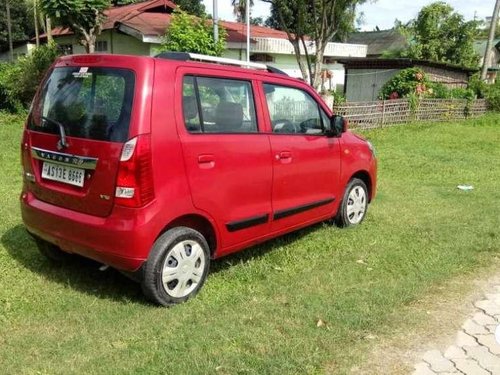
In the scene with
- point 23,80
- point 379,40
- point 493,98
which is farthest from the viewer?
point 379,40

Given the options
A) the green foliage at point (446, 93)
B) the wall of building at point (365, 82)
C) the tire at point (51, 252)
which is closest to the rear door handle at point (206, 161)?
the tire at point (51, 252)

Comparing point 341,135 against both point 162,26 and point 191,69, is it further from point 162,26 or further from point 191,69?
point 162,26

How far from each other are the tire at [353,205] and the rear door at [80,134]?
116 inches

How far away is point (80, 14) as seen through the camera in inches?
640

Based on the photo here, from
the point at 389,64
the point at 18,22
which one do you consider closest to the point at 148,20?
the point at 389,64

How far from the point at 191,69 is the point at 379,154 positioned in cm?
871

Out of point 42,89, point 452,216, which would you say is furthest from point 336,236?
point 42,89

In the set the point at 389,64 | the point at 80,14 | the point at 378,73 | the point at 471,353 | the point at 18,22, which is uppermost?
the point at 18,22

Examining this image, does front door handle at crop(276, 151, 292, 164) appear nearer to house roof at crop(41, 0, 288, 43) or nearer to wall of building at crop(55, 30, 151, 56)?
house roof at crop(41, 0, 288, 43)

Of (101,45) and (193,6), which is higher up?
(193,6)

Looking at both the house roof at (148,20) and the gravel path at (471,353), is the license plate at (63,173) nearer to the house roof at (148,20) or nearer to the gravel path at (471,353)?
the gravel path at (471,353)

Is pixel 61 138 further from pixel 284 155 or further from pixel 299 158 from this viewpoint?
pixel 299 158

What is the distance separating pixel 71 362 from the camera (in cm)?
312

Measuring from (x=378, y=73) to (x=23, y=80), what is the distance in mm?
14789
